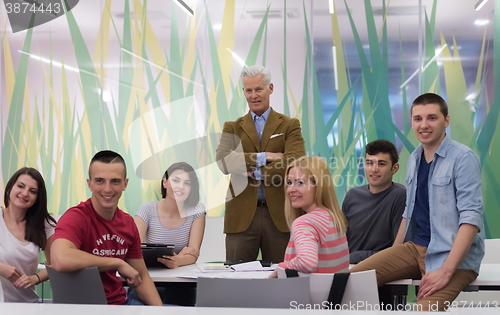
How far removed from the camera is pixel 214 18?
464cm

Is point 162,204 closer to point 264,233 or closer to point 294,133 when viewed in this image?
point 264,233

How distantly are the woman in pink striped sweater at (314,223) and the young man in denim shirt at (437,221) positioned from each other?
39 cm

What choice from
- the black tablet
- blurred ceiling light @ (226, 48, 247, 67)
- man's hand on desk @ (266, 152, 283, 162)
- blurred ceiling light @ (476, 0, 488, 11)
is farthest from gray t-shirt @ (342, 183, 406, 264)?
blurred ceiling light @ (476, 0, 488, 11)

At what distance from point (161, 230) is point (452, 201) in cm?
166

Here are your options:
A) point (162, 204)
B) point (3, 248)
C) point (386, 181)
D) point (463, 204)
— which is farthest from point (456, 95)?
point (3, 248)

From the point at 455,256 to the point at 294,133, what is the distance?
1.31 metres

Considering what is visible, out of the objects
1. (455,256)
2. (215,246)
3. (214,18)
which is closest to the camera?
(455,256)

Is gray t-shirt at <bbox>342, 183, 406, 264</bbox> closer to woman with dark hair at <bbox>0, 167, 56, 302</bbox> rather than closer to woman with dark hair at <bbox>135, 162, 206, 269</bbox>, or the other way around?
woman with dark hair at <bbox>135, 162, 206, 269</bbox>

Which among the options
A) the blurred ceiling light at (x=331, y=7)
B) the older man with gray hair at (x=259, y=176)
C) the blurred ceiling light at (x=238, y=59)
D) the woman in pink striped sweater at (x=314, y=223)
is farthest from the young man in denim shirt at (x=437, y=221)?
the blurred ceiling light at (x=238, y=59)

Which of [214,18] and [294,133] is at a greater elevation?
[214,18]

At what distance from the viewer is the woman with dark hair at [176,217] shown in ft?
9.61

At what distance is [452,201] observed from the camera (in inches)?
89.2

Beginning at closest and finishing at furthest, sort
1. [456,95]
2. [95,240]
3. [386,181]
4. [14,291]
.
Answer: [95,240], [14,291], [386,181], [456,95]

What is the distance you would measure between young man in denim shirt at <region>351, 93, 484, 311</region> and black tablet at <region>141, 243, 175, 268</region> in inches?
37.4
